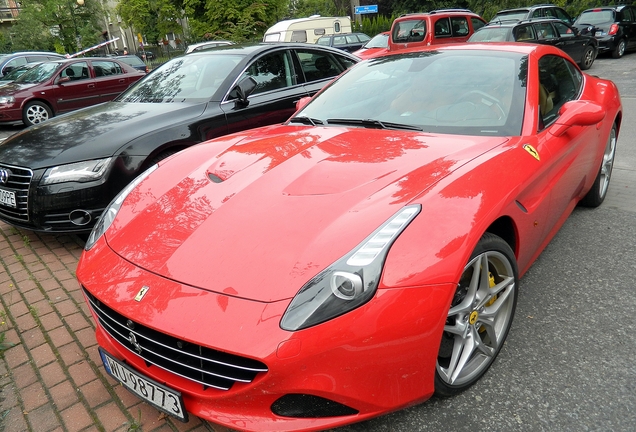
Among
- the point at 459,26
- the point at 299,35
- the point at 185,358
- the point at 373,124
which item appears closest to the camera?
the point at 185,358

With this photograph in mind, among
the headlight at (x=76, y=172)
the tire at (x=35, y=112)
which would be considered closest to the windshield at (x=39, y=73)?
the tire at (x=35, y=112)

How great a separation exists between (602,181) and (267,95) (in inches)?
124

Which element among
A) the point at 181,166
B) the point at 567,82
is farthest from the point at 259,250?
the point at 567,82

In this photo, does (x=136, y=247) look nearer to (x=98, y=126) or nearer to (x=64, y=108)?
(x=98, y=126)

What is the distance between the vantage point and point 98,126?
13.3 feet

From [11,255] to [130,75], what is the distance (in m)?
8.48

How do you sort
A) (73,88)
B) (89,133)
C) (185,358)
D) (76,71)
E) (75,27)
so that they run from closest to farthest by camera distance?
(185,358) → (89,133) → (73,88) → (76,71) → (75,27)

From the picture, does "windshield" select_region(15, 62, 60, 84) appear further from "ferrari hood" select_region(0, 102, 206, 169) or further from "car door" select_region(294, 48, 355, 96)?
"car door" select_region(294, 48, 355, 96)

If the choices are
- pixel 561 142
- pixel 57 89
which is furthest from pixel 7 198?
pixel 57 89

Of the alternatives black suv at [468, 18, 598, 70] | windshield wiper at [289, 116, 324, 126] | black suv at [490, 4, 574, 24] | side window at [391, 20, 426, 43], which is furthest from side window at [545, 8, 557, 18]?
windshield wiper at [289, 116, 324, 126]

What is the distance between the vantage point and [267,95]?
193 inches

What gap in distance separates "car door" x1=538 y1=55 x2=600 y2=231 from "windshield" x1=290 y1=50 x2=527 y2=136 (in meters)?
0.21

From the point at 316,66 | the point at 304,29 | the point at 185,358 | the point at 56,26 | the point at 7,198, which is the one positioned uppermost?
the point at 56,26

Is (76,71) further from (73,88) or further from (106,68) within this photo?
(106,68)
